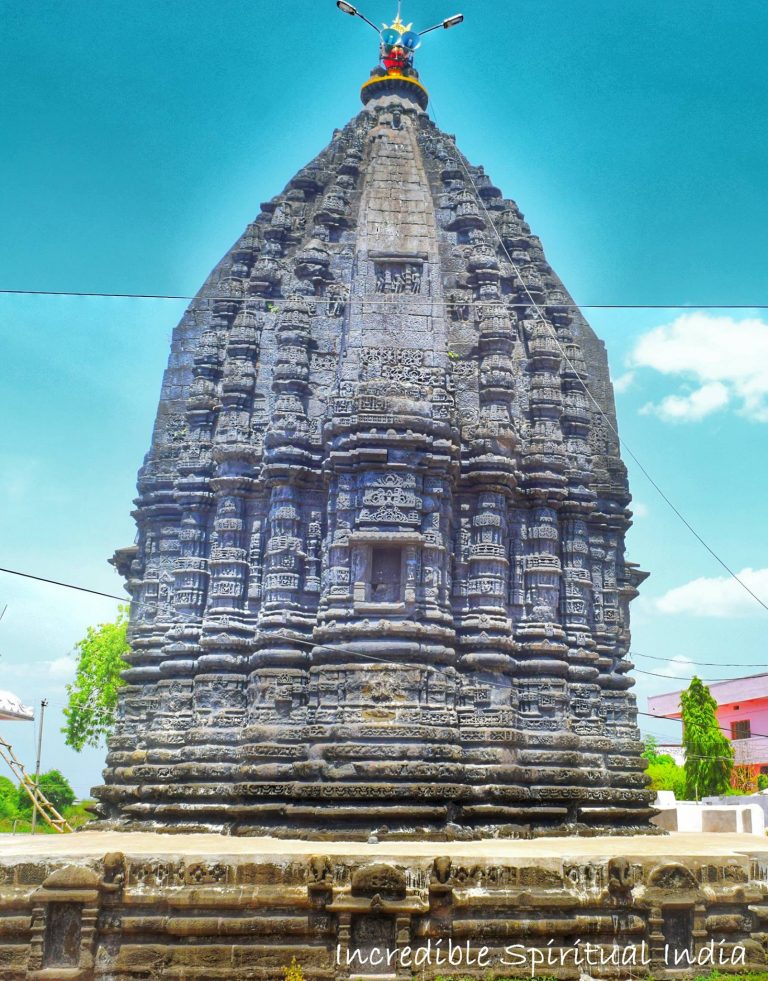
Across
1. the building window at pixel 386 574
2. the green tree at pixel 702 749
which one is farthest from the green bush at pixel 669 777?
the building window at pixel 386 574

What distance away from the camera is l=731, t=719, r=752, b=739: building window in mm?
39438

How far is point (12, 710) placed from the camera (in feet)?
78.7

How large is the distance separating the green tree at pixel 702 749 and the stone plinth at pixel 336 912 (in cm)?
2387

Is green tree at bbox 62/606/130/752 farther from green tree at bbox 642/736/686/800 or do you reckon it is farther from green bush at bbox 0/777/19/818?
green tree at bbox 642/736/686/800

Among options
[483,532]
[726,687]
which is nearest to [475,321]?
[483,532]

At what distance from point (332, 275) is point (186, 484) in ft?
14.9

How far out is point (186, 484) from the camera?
15.9 m

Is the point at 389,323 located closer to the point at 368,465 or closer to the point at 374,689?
the point at 368,465

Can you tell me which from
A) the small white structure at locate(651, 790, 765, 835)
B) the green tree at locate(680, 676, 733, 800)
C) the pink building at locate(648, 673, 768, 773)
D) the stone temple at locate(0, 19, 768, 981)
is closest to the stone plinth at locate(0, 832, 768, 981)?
the stone temple at locate(0, 19, 768, 981)

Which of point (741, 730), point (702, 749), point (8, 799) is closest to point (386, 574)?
point (702, 749)

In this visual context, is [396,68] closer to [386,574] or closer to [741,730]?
[386,574]

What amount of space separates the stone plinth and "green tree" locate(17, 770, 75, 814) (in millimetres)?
25861

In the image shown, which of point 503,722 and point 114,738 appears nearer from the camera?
point 503,722

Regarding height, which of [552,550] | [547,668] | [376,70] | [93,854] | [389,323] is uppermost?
[376,70]
